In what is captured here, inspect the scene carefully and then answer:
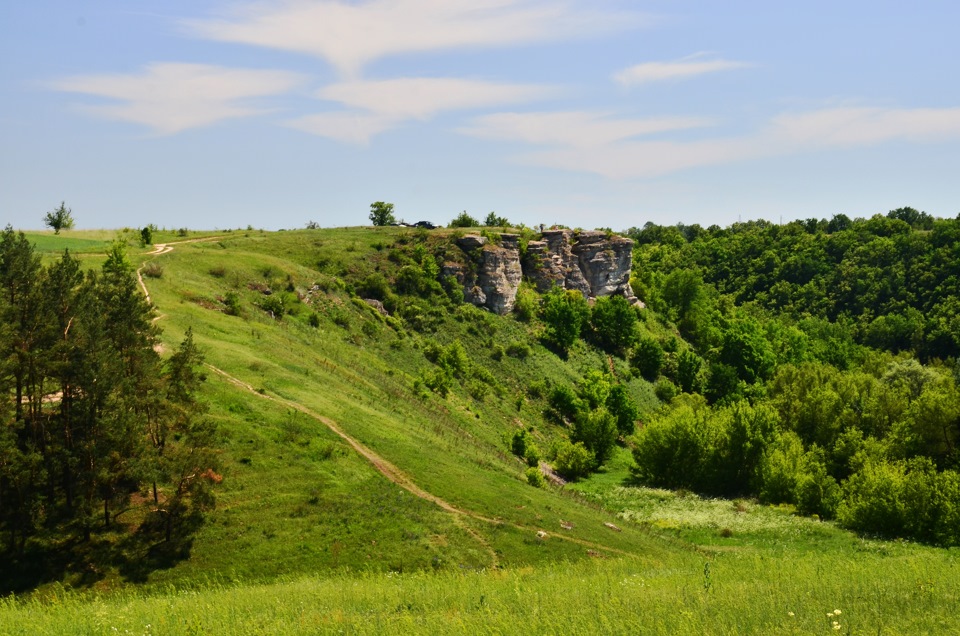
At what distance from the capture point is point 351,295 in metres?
97.9

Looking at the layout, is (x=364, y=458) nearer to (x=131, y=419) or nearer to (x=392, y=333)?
(x=131, y=419)

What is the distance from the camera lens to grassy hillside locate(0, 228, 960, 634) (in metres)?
17.0

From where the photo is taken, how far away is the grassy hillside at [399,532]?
670 inches

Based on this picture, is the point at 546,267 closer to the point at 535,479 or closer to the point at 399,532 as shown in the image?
the point at 535,479

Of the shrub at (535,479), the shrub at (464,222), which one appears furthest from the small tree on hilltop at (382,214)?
the shrub at (535,479)

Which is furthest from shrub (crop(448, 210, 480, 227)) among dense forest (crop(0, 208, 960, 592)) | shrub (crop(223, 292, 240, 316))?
shrub (crop(223, 292, 240, 316))

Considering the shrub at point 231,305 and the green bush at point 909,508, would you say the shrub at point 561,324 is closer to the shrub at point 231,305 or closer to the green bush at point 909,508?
Answer: the shrub at point 231,305

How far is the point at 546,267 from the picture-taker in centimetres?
13038

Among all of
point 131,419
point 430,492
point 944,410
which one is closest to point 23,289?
point 131,419

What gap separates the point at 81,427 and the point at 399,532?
1573 cm

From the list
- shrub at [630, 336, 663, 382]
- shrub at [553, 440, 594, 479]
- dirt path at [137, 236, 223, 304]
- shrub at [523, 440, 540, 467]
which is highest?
dirt path at [137, 236, 223, 304]

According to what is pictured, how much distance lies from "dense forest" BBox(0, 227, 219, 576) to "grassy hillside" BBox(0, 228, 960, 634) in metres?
1.62

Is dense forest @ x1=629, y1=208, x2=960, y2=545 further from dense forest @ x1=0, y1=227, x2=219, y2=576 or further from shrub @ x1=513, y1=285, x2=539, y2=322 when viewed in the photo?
dense forest @ x1=0, y1=227, x2=219, y2=576

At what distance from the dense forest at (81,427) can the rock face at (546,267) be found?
8344 centimetres
